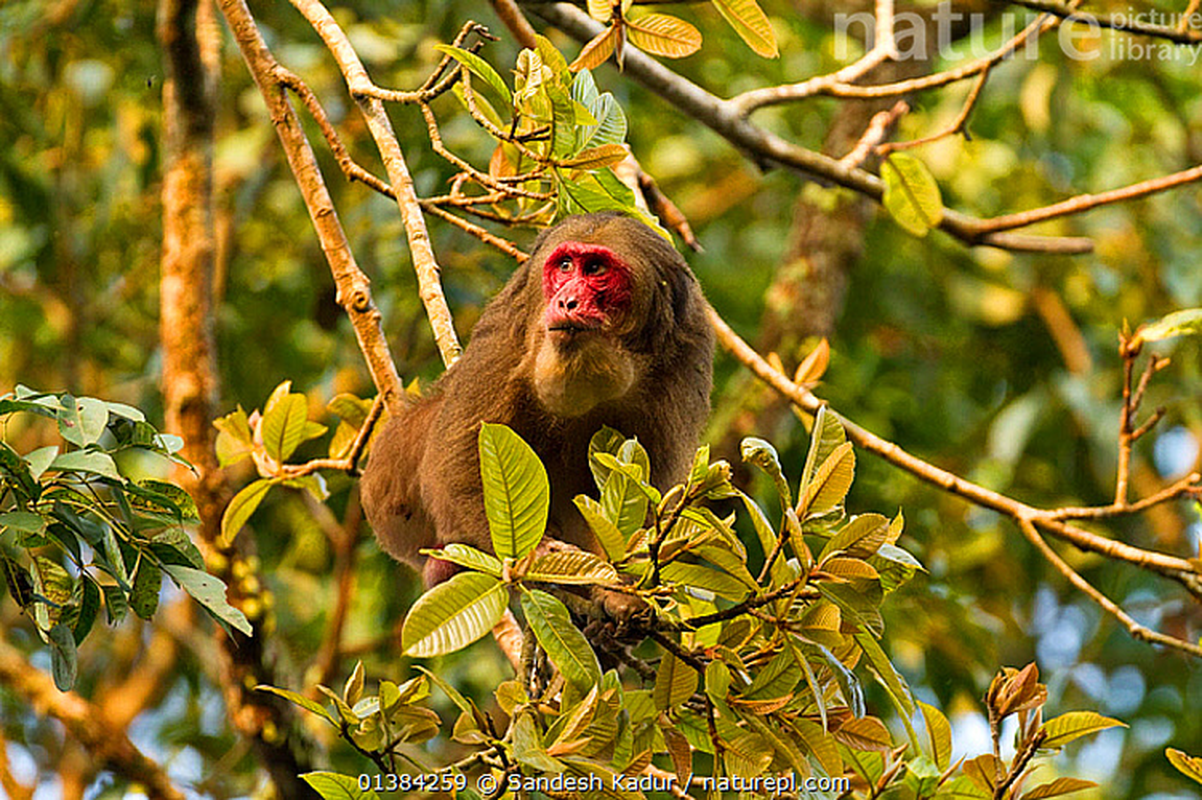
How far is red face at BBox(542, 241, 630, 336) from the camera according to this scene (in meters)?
2.78

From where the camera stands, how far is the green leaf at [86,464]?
191cm

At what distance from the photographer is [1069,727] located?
2199 mm

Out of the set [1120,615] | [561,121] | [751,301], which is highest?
[561,121]

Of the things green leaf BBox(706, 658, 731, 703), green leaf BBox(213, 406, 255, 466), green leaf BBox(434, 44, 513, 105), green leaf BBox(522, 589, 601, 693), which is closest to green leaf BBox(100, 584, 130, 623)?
green leaf BBox(522, 589, 601, 693)

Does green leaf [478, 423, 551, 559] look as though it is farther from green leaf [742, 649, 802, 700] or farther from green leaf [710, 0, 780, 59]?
green leaf [710, 0, 780, 59]

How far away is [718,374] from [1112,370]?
225 cm

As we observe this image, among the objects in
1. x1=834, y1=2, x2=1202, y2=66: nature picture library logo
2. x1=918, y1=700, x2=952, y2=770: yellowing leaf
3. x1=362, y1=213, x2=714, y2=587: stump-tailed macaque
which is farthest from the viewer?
x1=834, y1=2, x2=1202, y2=66: nature picture library logo

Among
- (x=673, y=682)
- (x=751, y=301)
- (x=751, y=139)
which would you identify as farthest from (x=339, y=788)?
(x=751, y=301)

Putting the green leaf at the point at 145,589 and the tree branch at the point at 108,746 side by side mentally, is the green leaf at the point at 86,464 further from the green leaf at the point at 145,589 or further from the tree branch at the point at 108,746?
the tree branch at the point at 108,746

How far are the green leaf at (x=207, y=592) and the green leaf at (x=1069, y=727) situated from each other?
1.31 meters

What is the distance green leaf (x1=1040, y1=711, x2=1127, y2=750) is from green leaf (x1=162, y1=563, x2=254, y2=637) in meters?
1.31

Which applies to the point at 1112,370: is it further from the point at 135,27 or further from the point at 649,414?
the point at 135,27

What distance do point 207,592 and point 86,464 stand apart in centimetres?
27

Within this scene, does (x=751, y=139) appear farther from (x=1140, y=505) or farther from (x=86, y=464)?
(x=86, y=464)
